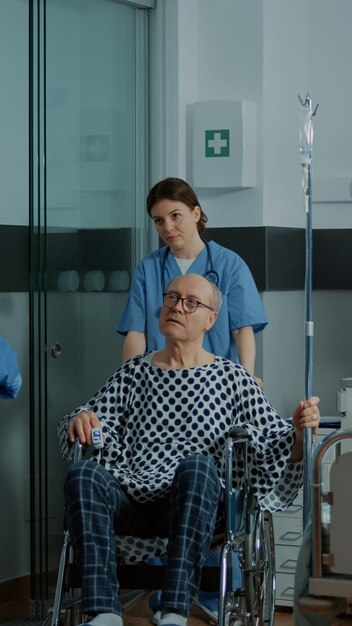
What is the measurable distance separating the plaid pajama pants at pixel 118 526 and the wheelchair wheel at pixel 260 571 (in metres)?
0.16

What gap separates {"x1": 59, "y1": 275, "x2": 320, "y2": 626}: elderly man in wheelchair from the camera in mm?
2875

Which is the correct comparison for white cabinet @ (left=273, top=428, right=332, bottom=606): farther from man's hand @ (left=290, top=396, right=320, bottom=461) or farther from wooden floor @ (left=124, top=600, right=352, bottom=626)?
man's hand @ (left=290, top=396, right=320, bottom=461)

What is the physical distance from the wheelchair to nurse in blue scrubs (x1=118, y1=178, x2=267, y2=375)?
0.66 m

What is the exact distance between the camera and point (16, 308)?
393 centimetres

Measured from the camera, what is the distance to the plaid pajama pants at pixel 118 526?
111 inches

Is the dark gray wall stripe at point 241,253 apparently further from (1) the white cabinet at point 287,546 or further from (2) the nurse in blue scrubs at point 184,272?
(1) the white cabinet at point 287,546

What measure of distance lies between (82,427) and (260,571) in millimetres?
624

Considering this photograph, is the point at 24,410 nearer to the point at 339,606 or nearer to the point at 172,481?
the point at 172,481

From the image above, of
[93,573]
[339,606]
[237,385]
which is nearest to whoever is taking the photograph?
[339,606]

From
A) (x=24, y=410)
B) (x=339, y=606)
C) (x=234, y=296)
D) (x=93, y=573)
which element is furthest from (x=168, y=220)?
(x=339, y=606)

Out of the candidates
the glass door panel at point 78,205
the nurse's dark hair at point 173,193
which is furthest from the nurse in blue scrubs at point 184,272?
the glass door panel at point 78,205

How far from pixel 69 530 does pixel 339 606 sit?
87 cm

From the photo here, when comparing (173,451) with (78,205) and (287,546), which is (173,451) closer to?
(287,546)

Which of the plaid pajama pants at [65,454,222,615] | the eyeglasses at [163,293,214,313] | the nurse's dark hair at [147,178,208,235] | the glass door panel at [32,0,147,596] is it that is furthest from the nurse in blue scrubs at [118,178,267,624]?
the plaid pajama pants at [65,454,222,615]
